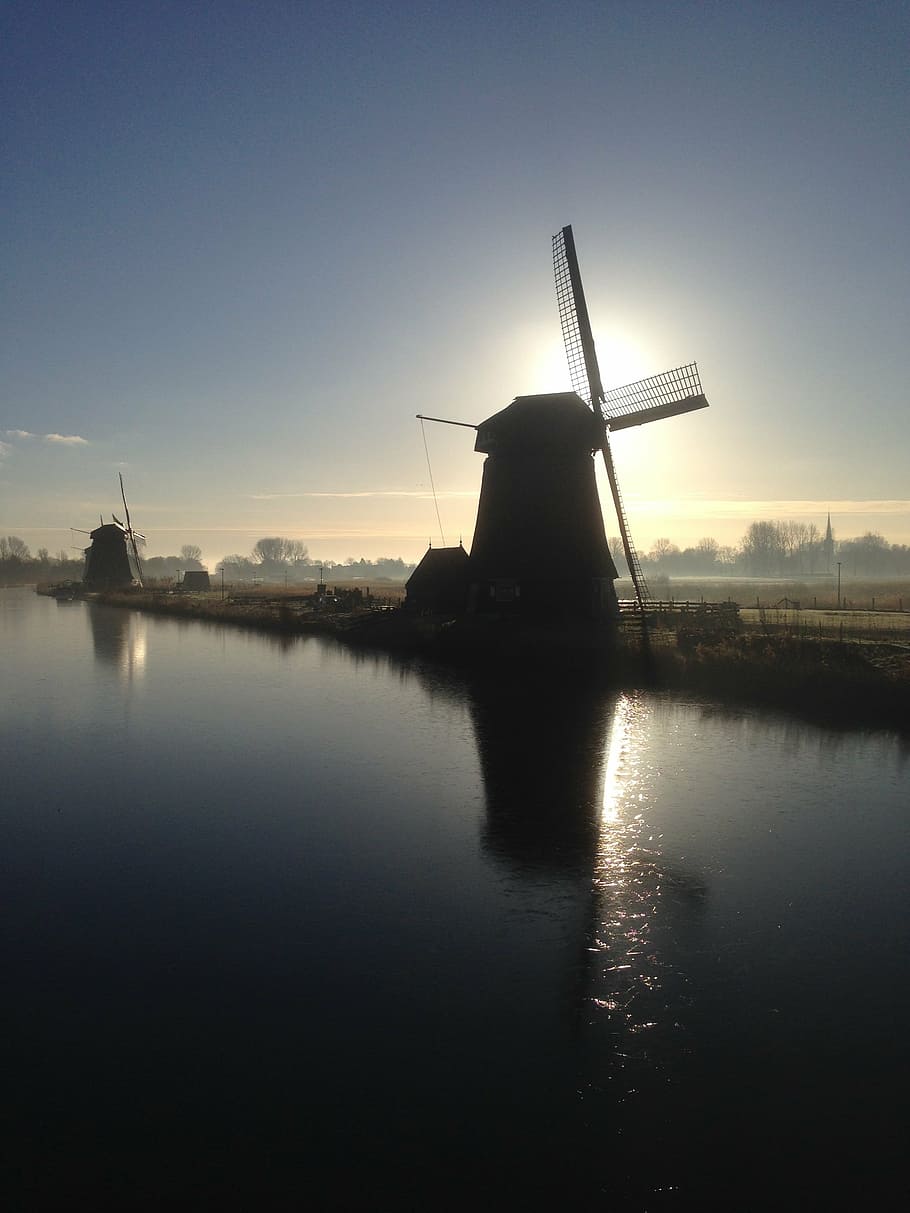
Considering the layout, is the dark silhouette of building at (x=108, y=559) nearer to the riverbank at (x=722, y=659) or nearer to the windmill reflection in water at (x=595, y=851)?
the riverbank at (x=722, y=659)

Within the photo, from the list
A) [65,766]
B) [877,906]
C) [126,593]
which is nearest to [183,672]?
[65,766]

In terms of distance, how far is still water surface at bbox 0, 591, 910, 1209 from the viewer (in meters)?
4.75

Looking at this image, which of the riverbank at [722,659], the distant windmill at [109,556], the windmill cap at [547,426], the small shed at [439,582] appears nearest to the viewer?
the riverbank at [722,659]

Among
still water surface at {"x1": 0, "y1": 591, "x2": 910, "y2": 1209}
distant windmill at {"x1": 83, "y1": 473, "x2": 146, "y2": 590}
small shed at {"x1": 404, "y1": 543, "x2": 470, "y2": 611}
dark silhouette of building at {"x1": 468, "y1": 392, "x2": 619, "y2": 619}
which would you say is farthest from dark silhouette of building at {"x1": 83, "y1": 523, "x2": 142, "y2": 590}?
still water surface at {"x1": 0, "y1": 591, "x2": 910, "y2": 1209}

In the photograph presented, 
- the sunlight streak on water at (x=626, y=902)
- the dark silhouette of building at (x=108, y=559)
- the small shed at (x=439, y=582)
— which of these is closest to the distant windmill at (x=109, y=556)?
the dark silhouette of building at (x=108, y=559)

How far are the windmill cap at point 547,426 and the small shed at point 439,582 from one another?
10550 millimetres

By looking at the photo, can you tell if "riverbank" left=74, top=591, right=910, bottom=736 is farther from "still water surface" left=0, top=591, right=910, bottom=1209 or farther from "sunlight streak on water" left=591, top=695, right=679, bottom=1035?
"sunlight streak on water" left=591, top=695, right=679, bottom=1035

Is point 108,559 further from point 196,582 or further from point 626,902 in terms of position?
point 626,902

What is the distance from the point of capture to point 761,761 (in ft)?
48.6

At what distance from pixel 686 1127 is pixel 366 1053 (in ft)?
7.74

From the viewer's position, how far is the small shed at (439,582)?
38.4 m

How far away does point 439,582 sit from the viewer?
39125 mm

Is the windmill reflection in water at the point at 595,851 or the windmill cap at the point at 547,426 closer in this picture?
the windmill reflection in water at the point at 595,851

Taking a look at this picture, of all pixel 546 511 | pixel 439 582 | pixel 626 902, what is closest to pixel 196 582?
pixel 439 582
